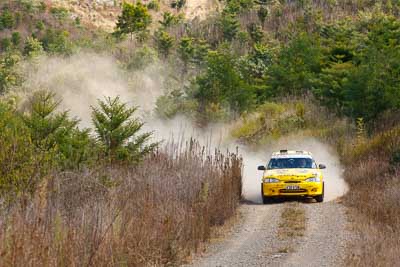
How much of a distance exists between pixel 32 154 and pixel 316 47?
35.9 metres

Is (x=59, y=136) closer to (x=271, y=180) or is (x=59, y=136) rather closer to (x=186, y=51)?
(x=271, y=180)

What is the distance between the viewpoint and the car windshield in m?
23.0

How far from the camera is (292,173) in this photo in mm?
22062

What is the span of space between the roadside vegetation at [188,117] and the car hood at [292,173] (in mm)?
1512

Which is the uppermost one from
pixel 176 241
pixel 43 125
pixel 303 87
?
pixel 303 87

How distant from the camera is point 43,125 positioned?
20.0 metres

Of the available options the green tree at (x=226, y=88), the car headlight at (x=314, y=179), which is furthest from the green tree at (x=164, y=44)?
the car headlight at (x=314, y=179)

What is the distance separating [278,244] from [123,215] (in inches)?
161

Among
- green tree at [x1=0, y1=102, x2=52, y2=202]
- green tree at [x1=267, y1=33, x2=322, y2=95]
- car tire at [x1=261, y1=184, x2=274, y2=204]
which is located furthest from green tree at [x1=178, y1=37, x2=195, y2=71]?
green tree at [x1=0, y1=102, x2=52, y2=202]

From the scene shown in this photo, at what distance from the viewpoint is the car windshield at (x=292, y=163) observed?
2295 cm

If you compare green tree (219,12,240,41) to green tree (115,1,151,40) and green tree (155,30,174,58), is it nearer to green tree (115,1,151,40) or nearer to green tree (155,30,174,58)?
green tree (155,30,174,58)

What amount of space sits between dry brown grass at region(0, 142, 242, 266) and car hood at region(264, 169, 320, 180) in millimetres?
3373

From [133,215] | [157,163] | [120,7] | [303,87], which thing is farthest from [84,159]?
[120,7]

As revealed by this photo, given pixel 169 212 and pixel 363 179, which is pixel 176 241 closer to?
pixel 169 212
